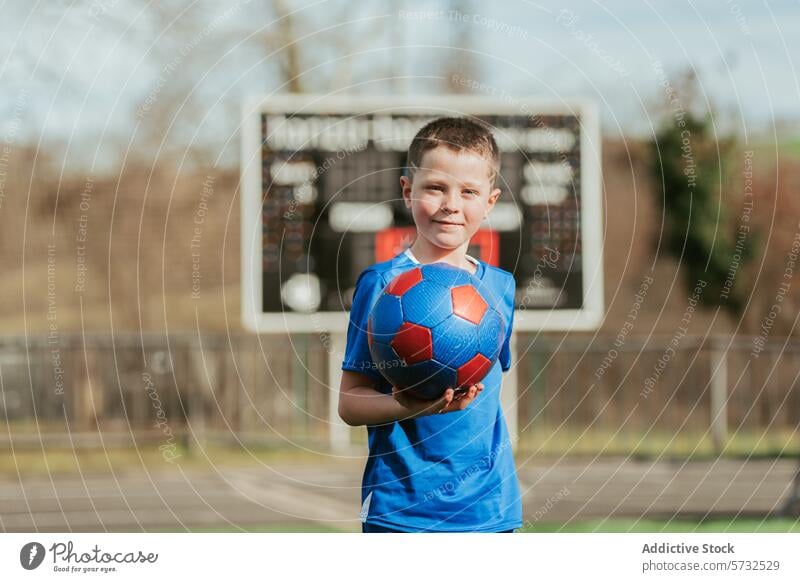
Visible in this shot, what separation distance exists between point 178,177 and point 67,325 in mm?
3441

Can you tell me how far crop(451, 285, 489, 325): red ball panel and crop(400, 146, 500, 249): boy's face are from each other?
0.75 feet

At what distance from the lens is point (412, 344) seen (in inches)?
200

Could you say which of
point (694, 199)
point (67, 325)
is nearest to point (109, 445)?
point (67, 325)

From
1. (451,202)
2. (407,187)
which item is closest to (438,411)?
(451,202)

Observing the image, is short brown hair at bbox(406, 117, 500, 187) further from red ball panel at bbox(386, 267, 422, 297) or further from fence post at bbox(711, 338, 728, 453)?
fence post at bbox(711, 338, 728, 453)

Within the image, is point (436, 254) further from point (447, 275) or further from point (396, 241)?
point (396, 241)

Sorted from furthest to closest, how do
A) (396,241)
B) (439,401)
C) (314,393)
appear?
(314,393) → (396,241) → (439,401)

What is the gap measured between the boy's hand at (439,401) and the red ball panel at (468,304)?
0.28 metres

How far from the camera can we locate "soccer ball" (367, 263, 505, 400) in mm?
5020

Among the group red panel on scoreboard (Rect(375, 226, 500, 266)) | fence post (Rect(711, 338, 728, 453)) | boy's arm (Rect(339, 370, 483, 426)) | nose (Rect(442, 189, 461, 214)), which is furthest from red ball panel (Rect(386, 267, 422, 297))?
fence post (Rect(711, 338, 728, 453))

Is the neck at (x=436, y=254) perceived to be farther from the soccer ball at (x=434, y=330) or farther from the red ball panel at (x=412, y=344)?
the red ball panel at (x=412, y=344)

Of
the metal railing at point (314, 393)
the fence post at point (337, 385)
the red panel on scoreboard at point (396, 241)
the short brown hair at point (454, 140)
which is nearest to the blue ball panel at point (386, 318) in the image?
the short brown hair at point (454, 140)

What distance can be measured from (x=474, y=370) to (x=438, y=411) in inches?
9.2

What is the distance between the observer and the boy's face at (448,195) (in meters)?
5.20
